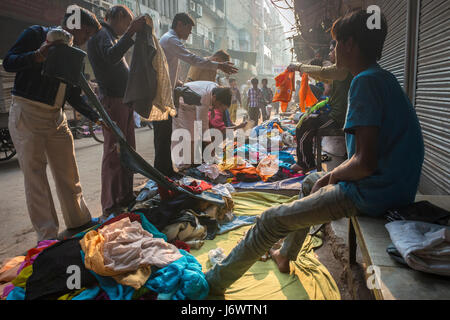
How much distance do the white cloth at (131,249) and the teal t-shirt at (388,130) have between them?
135cm

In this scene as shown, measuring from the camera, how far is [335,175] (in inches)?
64.7

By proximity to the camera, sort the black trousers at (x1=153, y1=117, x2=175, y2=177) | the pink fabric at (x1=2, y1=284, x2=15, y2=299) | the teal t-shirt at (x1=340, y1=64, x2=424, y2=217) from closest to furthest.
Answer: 1. the teal t-shirt at (x1=340, y1=64, x2=424, y2=217)
2. the pink fabric at (x1=2, y1=284, x2=15, y2=299)
3. the black trousers at (x1=153, y1=117, x2=175, y2=177)

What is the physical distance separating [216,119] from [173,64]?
144cm

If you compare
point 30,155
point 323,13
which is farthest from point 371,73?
point 323,13

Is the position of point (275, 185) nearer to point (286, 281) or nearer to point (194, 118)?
point (194, 118)

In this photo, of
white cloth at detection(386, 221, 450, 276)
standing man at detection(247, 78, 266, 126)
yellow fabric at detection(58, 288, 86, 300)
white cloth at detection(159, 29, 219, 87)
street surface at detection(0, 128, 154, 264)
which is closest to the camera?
white cloth at detection(386, 221, 450, 276)

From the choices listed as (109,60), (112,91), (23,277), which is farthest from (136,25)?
(23,277)

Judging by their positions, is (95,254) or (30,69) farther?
(30,69)

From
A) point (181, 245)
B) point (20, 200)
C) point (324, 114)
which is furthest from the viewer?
point (324, 114)

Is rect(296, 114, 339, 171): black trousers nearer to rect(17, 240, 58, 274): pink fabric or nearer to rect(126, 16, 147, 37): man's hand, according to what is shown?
rect(126, 16, 147, 37): man's hand

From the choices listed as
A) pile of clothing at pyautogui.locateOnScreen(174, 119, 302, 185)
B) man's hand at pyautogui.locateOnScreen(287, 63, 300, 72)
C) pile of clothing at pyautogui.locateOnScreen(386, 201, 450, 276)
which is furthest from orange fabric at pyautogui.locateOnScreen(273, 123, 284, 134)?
pile of clothing at pyautogui.locateOnScreen(386, 201, 450, 276)

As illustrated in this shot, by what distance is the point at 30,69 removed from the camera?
2.55 metres

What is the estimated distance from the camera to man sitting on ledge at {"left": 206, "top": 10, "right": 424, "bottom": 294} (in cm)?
146

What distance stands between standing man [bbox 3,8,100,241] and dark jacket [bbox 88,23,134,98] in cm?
32
